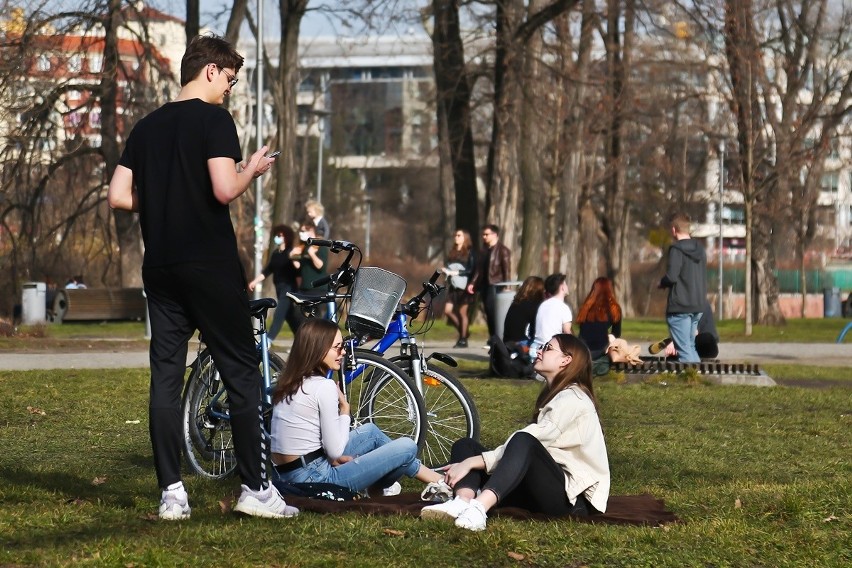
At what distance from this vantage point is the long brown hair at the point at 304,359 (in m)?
7.42

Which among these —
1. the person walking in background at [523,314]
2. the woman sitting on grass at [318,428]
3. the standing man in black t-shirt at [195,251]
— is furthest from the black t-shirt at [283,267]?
the standing man in black t-shirt at [195,251]

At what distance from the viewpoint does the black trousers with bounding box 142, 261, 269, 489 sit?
6.49 metres

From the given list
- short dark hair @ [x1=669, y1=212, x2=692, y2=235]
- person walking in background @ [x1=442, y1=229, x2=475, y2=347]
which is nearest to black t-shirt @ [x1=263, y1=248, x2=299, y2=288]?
short dark hair @ [x1=669, y1=212, x2=692, y2=235]

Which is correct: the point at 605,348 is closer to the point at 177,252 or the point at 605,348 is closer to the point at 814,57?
the point at 177,252

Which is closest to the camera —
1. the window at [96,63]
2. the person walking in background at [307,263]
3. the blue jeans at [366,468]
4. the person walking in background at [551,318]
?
the blue jeans at [366,468]

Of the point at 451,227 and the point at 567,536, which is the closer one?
the point at 567,536

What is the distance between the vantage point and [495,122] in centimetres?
2975

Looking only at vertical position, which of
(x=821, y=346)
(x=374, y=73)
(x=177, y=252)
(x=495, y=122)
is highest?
(x=374, y=73)

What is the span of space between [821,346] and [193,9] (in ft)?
41.8

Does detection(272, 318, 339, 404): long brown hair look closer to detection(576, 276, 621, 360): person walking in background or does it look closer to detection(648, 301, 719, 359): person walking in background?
detection(576, 276, 621, 360): person walking in background

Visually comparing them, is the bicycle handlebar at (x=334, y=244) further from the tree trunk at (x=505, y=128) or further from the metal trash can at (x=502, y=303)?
the tree trunk at (x=505, y=128)

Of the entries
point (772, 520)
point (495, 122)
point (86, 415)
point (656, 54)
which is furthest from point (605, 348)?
point (656, 54)

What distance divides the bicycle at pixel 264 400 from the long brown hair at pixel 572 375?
1332 mm

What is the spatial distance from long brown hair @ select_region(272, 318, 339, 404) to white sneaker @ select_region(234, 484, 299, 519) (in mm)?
837
